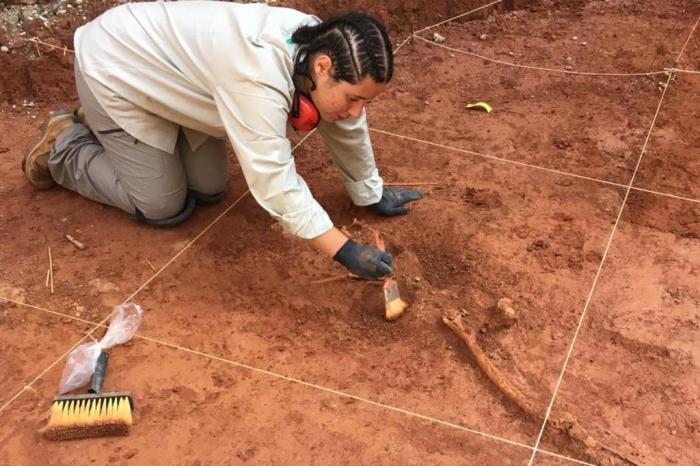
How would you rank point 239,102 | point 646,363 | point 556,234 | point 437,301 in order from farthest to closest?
point 556,234 → point 437,301 → point 646,363 → point 239,102

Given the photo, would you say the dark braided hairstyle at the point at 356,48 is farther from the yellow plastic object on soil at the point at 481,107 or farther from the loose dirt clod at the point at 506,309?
the yellow plastic object on soil at the point at 481,107

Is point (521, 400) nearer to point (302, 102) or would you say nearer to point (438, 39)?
point (302, 102)

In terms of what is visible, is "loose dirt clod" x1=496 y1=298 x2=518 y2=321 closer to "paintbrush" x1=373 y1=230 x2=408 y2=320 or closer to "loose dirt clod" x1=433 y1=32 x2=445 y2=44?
"paintbrush" x1=373 y1=230 x2=408 y2=320

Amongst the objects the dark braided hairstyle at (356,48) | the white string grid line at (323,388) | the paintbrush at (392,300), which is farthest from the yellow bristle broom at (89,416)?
the dark braided hairstyle at (356,48)

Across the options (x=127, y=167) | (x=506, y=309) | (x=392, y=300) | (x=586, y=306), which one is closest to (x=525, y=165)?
(x=586, y=306)

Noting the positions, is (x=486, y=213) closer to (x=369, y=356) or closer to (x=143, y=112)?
(x=369, y=356)

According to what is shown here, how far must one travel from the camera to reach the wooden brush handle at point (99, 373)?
1951 millimetres

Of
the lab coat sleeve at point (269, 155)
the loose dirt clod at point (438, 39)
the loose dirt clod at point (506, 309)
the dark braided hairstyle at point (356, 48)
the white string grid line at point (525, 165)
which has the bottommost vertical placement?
the white string grid line at point (525, 165)

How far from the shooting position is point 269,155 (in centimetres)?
200

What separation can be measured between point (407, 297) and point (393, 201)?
0.53 metres

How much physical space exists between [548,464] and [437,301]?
27.5 inches

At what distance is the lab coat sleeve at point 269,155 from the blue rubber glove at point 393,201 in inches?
26.1

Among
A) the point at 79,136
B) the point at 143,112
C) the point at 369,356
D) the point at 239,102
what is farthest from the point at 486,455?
the point at 79,136

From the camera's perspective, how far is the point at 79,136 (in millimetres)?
2740
